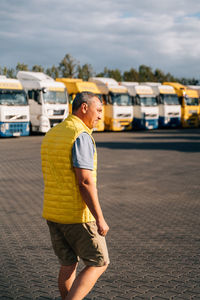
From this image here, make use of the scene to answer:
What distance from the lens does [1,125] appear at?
23.5 metres

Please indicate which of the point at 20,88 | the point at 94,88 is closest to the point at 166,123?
the point at 94,88

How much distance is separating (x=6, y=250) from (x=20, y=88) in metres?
20.0

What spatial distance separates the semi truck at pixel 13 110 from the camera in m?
23.6

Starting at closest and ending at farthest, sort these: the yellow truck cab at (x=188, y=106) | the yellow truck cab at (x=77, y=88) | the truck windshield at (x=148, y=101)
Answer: the yellow truck cab at (x=77, y=88) < the truck windshield at (x=148, y=101) < the yellow truck cab at (x=188, y=106)

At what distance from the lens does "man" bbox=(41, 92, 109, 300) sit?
2968 millimetres

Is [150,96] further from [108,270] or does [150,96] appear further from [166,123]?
[108,270]

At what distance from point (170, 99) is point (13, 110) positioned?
1437 centimetres

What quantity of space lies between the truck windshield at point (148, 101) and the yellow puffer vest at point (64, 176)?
2866 centimetres

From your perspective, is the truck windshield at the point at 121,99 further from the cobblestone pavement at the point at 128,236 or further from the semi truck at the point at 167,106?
the cobblestone pavement at the point at 128,236

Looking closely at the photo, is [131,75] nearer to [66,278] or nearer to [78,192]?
[66,278]

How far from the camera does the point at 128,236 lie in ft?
19.4

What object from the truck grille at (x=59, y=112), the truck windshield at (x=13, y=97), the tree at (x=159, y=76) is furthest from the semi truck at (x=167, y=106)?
the tree at (x=159, y=76)

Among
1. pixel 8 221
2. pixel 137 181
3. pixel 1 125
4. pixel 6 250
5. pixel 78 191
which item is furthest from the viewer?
pixel 1 125

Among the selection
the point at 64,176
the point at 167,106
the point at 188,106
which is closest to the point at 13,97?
the point at 167,106
